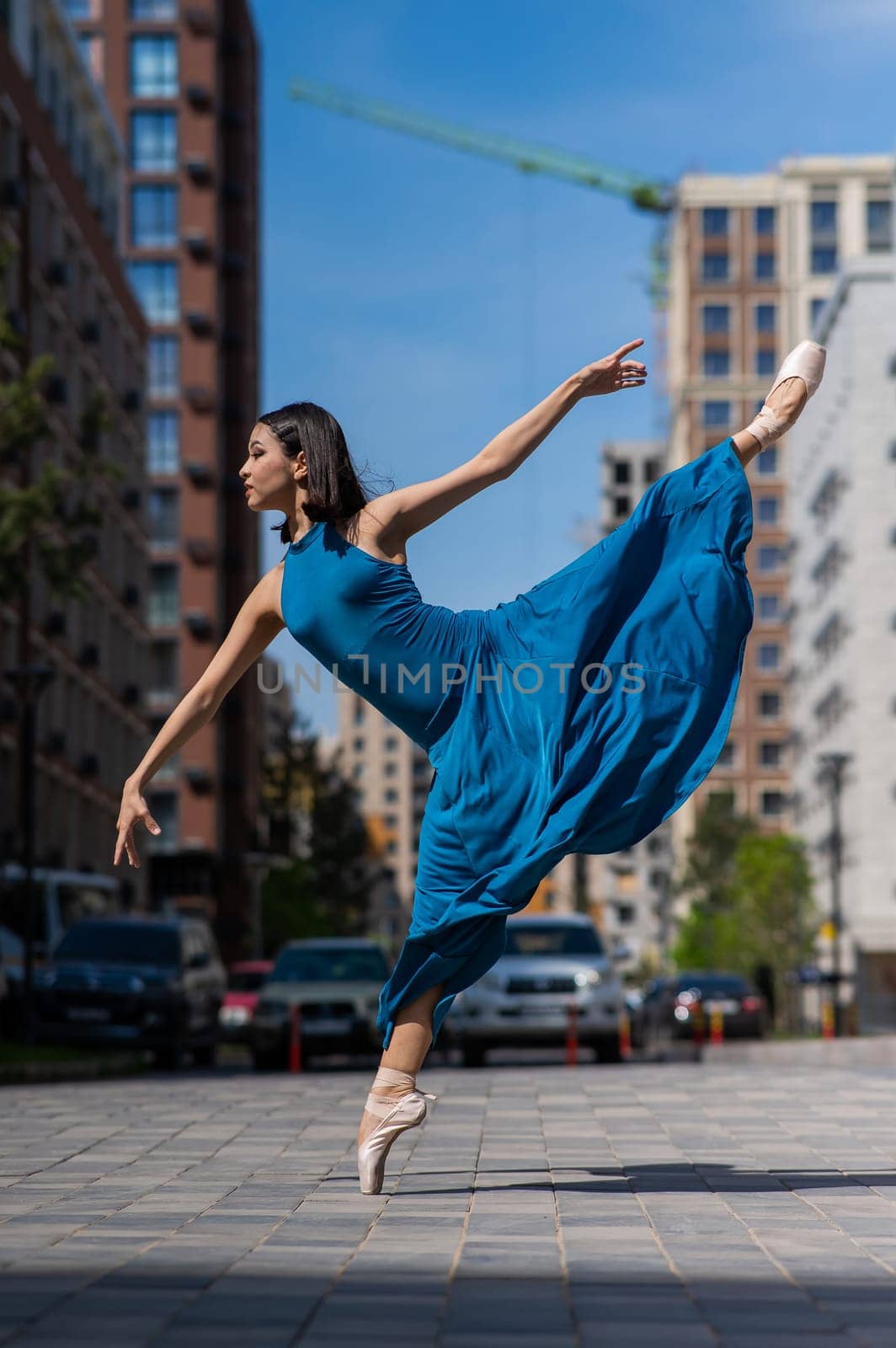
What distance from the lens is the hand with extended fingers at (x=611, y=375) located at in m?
6.71

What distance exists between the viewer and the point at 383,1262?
5086 mm

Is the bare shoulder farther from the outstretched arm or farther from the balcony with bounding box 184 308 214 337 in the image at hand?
the balcony with bounding box 184 308 214 337

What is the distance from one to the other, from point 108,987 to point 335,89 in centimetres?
13909

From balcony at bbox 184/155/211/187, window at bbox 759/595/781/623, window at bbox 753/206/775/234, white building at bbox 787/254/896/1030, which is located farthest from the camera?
window at bbox 753/206/775/234

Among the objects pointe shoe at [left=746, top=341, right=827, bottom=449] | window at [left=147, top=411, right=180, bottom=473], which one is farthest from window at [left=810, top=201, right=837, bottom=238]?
pointe shoe at [left=746, top=341, right=827, bottom=449]

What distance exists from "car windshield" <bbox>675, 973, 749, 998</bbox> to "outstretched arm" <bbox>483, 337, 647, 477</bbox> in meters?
31.7

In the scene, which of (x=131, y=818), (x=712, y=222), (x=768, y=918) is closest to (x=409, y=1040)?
(x=131, y=818)

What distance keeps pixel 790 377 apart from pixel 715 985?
32.0 m

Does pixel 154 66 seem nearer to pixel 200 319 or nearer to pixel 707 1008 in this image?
pixel 200 319

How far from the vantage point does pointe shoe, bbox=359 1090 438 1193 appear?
6449mm

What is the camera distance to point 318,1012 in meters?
24.3

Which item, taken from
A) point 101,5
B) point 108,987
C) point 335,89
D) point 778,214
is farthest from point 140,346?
point 335,89

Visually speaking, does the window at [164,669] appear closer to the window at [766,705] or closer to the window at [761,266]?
the window at [766,705]

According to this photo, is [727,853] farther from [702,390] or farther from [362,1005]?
[362,1005]
